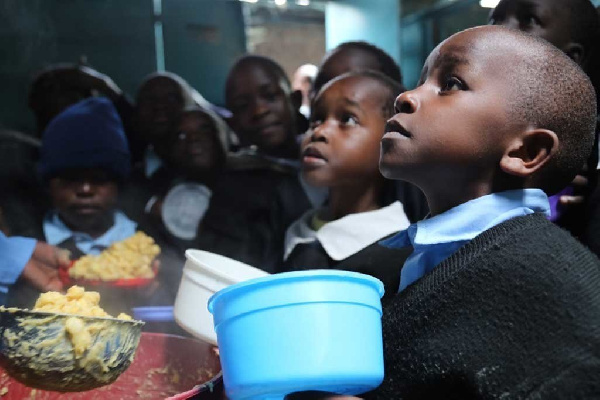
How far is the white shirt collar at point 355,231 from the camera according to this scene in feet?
5.39

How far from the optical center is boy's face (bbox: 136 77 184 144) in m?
2.60

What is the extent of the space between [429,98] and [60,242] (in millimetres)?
1526

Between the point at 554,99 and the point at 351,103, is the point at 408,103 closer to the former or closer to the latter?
the point at 554,99

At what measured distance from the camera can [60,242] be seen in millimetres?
2152

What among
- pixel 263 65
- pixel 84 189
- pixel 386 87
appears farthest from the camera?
pixel 263 65

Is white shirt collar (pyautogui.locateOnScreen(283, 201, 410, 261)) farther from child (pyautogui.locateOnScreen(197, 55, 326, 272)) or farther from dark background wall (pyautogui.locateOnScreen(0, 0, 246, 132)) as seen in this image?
dark background wall (pyautogui.locateOnScreen(0, 0, 246, 132))

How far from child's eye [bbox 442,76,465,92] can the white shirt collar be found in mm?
589

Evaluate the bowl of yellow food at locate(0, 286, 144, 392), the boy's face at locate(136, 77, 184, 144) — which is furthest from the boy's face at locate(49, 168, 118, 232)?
the bowl of yellow food at locate(0, 286, 144, 392)

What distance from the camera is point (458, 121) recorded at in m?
1.10

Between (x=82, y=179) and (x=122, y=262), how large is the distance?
0.47m

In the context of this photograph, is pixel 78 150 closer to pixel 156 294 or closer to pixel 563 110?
pixel 156 294

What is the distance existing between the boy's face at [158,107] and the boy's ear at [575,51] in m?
1.55

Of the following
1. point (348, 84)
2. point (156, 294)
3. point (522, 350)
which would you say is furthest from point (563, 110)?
point (156, 294)

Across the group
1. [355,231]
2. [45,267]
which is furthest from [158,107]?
[355,231]
